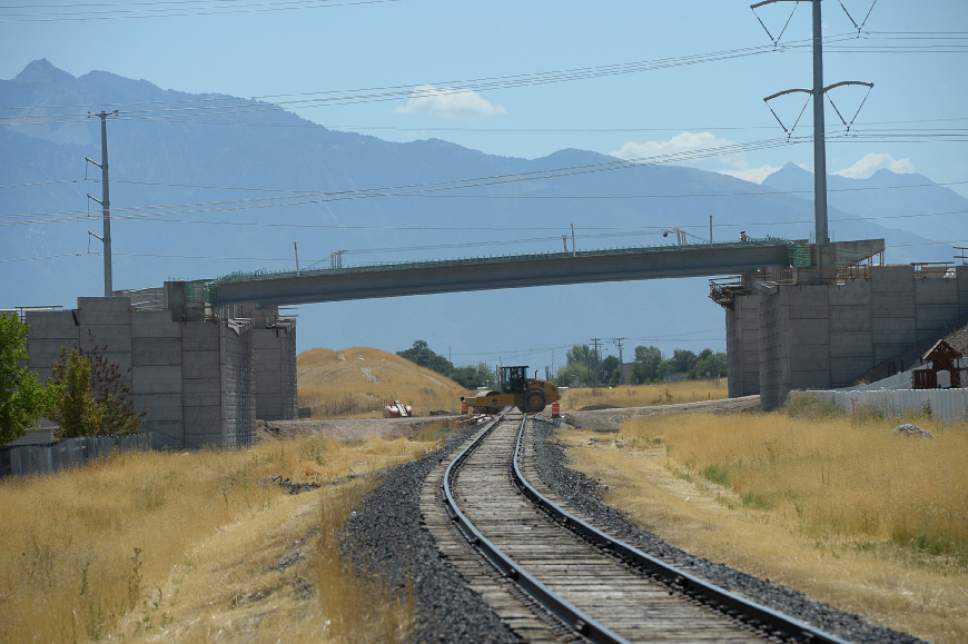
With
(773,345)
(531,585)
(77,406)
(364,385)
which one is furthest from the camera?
(364,385)

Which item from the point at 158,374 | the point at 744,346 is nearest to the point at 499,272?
the point at 744,346

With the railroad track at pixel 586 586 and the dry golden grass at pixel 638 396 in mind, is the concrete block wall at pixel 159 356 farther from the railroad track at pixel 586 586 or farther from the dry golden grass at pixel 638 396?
the dry golden grass at pixel 638 396

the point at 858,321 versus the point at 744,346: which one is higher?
the point at 858,321

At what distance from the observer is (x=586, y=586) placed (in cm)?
1326

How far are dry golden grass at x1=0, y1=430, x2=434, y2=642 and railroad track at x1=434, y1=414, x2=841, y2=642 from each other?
149cm

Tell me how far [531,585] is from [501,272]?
5500 centimetres

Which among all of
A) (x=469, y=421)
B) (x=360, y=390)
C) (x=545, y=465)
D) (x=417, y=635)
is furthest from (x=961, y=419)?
(x=360, y=390)

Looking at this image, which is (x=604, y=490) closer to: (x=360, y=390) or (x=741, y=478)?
→ (x=741, y=478)

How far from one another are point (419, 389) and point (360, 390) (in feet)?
44.4

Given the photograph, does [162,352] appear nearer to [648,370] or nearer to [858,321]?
[858,321]

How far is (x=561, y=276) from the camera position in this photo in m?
67.1

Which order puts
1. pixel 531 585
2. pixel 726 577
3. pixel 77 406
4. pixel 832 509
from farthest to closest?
pixel 77 406 → pixel 832 509 → pixel 726 577 → pixel 531 585

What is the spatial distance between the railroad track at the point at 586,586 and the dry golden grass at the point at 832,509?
1445 millimetres

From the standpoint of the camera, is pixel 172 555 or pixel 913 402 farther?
pixel 913 402
